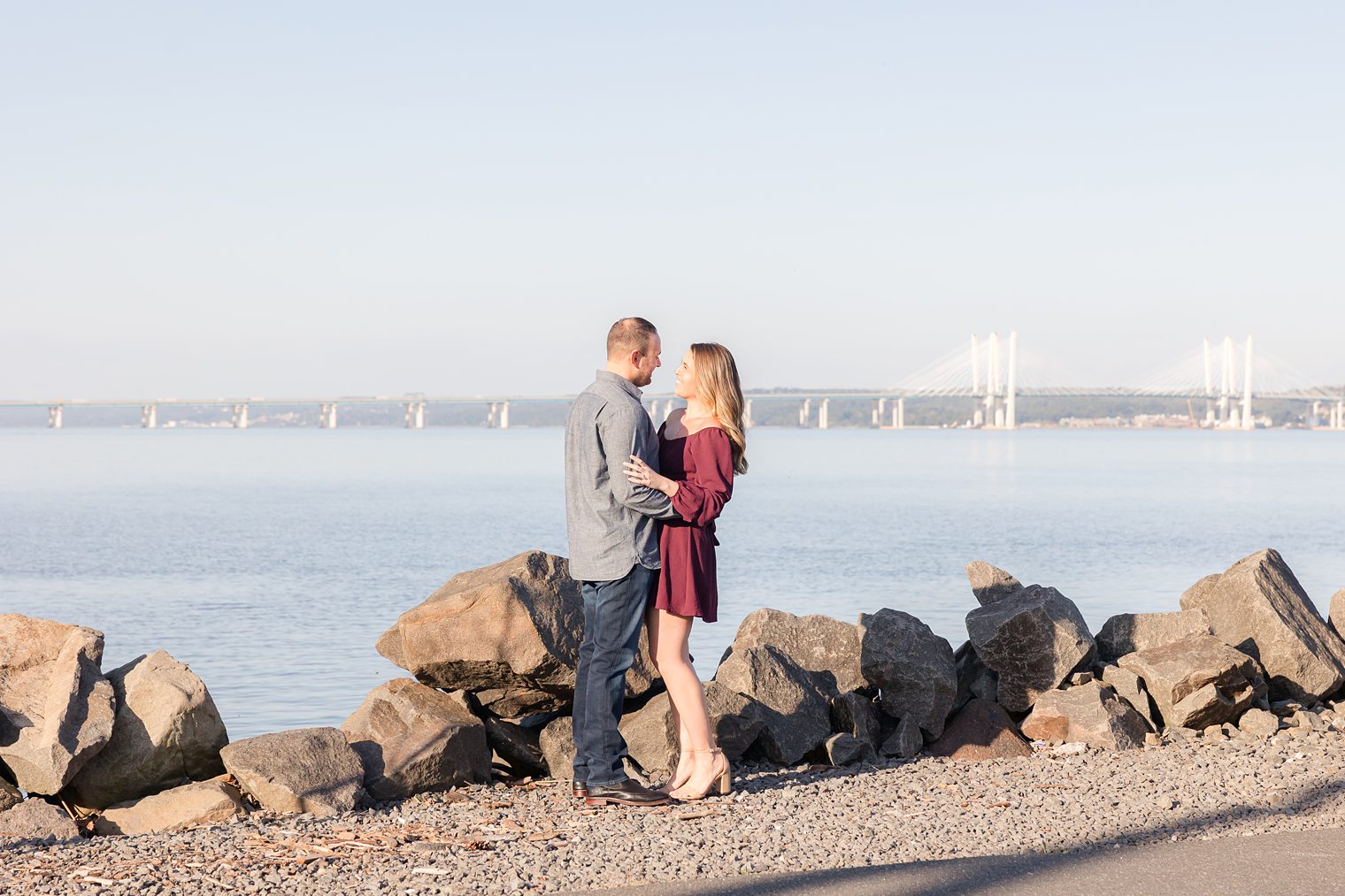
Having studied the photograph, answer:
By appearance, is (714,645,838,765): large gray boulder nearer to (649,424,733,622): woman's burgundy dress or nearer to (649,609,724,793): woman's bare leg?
(649,609,724,793): woman's bare leg

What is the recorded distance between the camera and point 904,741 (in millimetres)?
6406

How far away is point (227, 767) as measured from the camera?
5324mm

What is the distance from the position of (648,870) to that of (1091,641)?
3.64 meters

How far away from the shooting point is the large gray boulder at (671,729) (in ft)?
19.1

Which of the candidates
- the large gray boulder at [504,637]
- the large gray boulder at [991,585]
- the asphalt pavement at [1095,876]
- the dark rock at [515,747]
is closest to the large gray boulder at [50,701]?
the large gray boulder at [504,637]

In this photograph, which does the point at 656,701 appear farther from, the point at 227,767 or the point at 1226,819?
the point at 1226,819

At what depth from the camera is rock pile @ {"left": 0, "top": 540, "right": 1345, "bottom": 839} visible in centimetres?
535

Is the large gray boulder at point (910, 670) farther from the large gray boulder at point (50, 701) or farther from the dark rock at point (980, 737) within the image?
the large gray boulder at point (50, 701)

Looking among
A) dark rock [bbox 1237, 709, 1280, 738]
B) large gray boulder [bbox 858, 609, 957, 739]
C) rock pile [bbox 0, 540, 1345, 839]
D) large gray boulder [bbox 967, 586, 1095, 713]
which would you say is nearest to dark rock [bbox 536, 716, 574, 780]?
rock pile [bbox 0, 540, 1345, 839]

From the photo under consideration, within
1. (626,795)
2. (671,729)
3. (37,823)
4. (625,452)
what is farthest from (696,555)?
(37,823)

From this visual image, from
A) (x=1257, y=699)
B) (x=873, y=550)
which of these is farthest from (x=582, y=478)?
(x=873, y=550)

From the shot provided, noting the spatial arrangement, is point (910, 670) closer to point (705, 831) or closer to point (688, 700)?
point (688, 700)

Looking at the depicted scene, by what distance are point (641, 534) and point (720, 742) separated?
4.23 feet

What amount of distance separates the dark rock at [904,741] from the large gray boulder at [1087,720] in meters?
0.55
